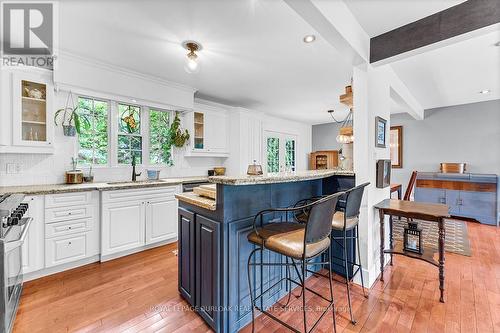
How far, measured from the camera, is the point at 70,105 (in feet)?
9.93

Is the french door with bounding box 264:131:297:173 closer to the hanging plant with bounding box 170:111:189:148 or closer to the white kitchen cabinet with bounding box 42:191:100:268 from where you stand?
the hanging plant with bounding box 170:111:189:148

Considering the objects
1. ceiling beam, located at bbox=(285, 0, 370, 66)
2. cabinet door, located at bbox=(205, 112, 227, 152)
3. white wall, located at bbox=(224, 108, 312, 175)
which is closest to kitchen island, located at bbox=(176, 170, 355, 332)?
ceiling beam, located at bbox=(285, 0, 370, 66)

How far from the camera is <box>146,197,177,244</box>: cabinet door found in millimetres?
3150

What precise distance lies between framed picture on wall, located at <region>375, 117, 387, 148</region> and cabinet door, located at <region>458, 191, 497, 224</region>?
333 centimetres

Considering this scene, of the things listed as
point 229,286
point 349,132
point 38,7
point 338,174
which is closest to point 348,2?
point 349,132

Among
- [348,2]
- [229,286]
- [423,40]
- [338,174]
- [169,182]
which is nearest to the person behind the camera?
[229,286]

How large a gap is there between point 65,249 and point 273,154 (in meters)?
4.68

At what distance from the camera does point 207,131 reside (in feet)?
14.5

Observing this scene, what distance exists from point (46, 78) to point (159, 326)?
296 cm

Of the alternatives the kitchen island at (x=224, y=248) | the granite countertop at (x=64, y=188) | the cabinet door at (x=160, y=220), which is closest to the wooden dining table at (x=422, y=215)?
the kitchen island at (x=224, y=248)

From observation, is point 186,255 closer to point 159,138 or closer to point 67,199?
point 67,199

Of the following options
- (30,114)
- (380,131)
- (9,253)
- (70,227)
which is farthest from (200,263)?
(30,114)

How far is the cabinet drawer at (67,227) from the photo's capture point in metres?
2.44

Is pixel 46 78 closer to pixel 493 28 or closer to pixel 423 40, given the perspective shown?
pixel 423 40
